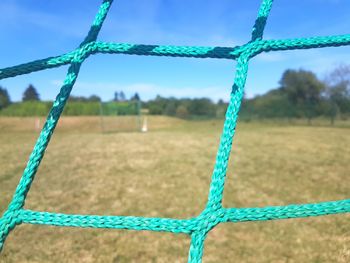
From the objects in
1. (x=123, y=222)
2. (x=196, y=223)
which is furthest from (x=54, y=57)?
(x=196, y=223)

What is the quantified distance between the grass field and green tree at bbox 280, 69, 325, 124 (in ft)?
83.8

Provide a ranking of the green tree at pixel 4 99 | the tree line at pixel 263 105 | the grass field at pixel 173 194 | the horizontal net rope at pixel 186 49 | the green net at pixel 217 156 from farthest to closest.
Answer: the green tree at pixel 4 99 → the tree line at pixel 263 105 → the grass field at pixel 173 194 → the horizontal net rope at pixel 186 49 → the green net at pixel 217 156

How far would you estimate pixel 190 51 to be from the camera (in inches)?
66.9

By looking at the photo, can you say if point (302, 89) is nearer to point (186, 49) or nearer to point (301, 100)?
point (301, 100)

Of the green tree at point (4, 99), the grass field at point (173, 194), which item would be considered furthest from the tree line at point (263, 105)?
the grass field at point (173, 194)

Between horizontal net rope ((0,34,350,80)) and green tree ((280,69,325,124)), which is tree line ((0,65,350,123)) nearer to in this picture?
green tree ((280,69,325,124))

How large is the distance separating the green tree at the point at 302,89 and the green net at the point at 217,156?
34596 millimetres

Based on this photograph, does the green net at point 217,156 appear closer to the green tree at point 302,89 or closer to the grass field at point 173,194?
the grass field at point 173,194

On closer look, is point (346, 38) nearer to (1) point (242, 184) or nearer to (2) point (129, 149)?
(1) point (242, 184)

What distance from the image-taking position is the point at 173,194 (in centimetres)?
662

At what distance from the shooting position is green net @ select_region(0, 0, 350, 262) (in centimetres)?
150

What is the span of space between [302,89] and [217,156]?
40.6 meters

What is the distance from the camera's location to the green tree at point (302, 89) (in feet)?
120

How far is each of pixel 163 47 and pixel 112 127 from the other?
2437 centimetres
